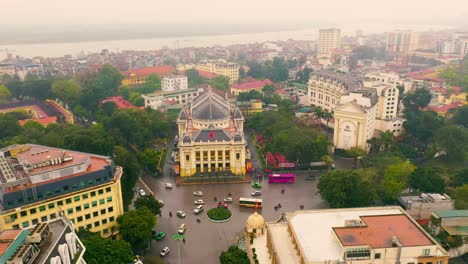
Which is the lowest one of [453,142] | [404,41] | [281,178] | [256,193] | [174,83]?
[256,193]

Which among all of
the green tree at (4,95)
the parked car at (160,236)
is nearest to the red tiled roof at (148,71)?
the green tree at (4,95)

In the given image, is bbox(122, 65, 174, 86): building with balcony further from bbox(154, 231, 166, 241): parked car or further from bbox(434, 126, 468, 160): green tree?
bbox(434, 126, 468, 160): green tree

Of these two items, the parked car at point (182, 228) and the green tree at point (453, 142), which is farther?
the green tree at point (453, 142)

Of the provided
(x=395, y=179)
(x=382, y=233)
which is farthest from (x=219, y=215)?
(x=395, y=179)

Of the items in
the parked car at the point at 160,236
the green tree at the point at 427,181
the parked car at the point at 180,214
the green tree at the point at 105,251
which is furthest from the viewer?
the green tree at the point at 427,181

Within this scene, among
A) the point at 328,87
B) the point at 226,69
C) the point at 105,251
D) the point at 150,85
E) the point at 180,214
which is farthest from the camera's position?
the point at 226,69

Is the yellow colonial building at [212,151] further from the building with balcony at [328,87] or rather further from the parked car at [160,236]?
the building with balcony at [328,87]

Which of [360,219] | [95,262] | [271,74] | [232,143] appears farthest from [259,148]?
[271,74]

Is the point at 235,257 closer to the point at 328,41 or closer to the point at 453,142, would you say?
the point at 453,142
